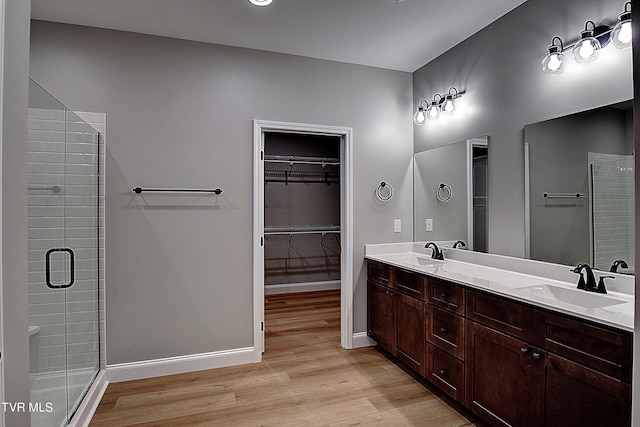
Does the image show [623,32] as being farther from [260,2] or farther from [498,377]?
[260,2]

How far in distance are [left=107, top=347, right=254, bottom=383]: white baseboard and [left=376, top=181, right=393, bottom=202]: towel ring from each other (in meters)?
1.81

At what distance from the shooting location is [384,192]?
3.53 meters

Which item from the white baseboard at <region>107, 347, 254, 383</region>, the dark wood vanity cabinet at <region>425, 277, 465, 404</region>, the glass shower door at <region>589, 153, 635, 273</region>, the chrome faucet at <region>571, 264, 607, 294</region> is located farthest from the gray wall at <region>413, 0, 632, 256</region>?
the white baseboard at <region>107, 347, 254, 383</region>

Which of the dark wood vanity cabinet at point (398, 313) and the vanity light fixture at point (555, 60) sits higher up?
the vanity light fixture at point (555, 60)

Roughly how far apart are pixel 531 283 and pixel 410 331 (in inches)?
38.1

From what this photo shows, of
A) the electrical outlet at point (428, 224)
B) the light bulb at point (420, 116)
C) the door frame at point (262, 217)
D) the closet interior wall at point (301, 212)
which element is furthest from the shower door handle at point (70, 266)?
the closet interior wall at point (301, 212)

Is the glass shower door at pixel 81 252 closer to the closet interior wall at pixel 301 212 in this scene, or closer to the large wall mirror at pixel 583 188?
the closet interior wall at pixel 301 212

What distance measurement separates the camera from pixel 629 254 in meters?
1.88

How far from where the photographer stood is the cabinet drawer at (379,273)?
3.13m

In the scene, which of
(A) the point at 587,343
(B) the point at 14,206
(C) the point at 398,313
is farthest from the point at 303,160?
(B) the point at 14,206

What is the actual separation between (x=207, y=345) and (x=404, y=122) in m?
2.76

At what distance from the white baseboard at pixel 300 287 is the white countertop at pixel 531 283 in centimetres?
248

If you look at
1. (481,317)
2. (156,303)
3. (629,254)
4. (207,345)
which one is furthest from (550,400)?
(156,303)

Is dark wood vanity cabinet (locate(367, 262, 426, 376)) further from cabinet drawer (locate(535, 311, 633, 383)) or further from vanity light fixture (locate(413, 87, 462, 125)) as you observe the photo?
vanity light fixture (locate(413, 87, 462, 125))
